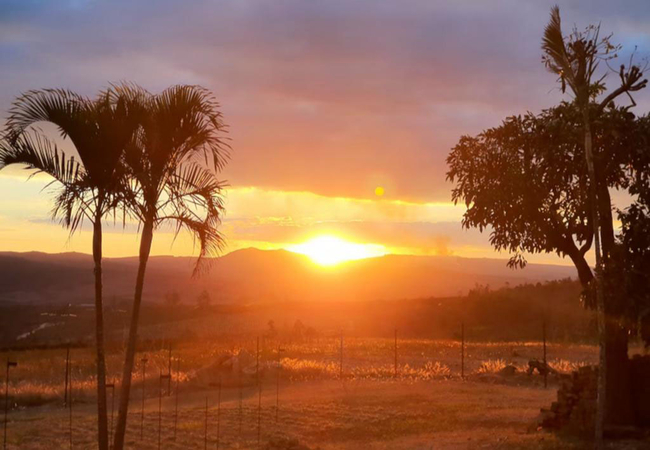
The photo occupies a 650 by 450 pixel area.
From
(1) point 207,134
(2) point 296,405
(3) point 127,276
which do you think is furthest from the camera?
(3) point 127,276

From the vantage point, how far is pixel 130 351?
11148 mm

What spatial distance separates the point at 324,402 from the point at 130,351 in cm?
1307

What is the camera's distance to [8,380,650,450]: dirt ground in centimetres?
1722

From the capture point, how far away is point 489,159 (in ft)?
58.2

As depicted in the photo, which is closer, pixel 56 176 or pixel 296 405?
pixel 56 176

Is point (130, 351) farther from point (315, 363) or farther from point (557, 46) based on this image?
point (315, 363)

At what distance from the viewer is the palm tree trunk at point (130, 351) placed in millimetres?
11102

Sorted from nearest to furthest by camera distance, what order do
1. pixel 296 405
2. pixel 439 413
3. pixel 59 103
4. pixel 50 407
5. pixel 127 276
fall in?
pixel 59 103, pixel 439 413, pixel 296 405, pixel 50 407, pixel 127 276

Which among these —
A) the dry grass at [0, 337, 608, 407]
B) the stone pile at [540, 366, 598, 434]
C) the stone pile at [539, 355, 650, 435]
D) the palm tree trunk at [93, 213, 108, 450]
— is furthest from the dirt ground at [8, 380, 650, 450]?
the palm tree trunk at [93, 213, 108, 450]

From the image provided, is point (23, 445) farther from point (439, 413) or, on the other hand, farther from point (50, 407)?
point (439, 413)

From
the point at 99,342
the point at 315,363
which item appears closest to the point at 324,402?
the point at 315,363

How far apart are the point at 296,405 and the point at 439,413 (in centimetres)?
448

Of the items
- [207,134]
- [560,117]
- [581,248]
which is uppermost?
[560,117]

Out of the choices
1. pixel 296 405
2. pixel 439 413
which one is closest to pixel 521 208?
pixel 439 413
